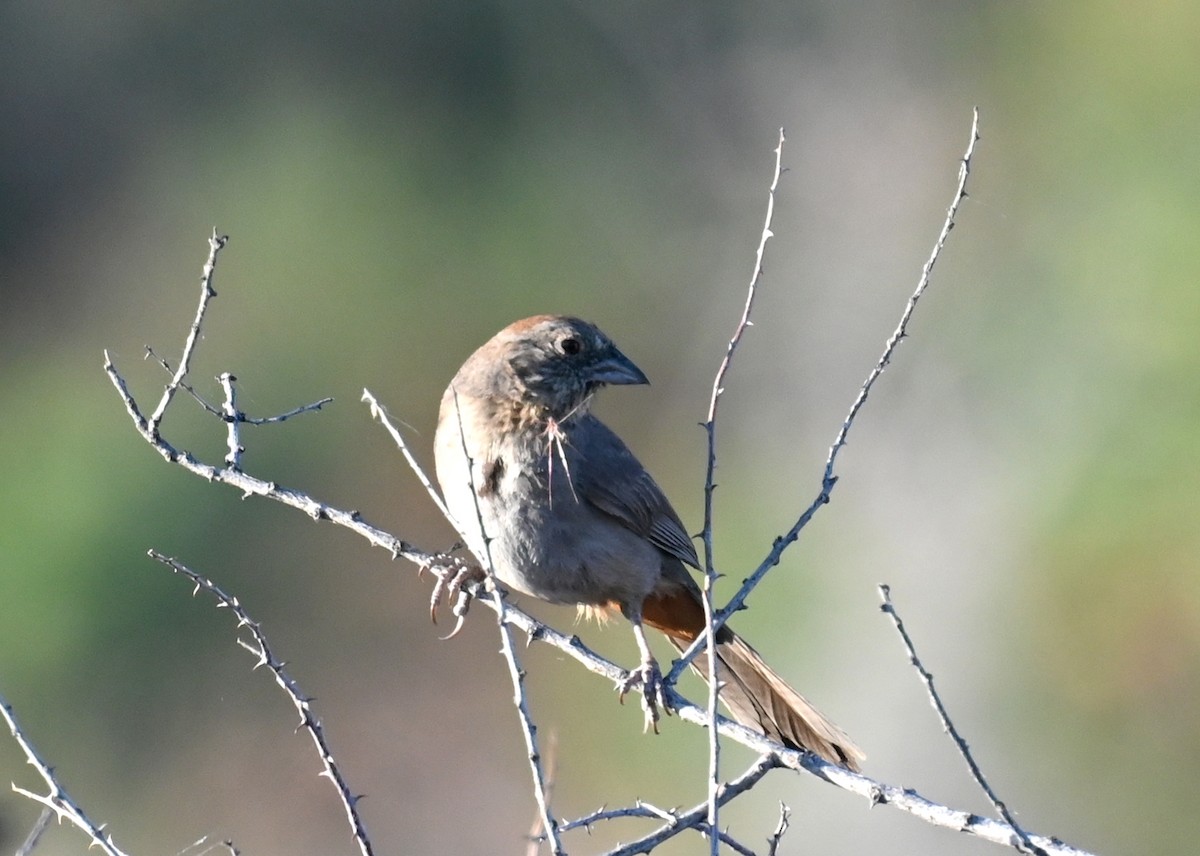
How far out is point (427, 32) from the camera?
17.1m

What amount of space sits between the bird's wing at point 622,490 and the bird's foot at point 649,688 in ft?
2.04

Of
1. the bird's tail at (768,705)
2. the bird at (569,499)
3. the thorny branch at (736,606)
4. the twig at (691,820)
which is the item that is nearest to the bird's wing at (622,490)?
the bird at (569,499)

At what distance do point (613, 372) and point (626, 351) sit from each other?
Answer: 9.86 meters

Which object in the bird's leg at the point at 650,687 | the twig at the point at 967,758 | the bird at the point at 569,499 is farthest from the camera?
the bird at the point at 569,499

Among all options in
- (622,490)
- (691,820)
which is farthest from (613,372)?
(691,820)

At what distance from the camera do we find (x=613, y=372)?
5.09 metres

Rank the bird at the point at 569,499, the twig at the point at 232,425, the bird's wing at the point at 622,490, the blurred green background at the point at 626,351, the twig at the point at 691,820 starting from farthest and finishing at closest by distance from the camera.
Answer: the blurred green background at the point at 626,351 → the bird's wing at the point at 622,490 → the bird at the point at 569,499 → the twig at the point at 232,425 → the twig at the point at 691,820

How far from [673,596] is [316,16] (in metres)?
13.6

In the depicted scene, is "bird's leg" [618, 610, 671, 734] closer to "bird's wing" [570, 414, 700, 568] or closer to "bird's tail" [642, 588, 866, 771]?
"bird's tail" [642, 588, 866, 771]

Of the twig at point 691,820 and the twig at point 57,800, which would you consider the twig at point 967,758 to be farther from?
the twig at point 57,800

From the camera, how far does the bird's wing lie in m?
5.19

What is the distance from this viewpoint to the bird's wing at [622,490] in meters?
5.19

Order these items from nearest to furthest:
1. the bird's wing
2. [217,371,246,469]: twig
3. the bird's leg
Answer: [217,371,246,469]: twig < the bird's leg < the bird's wing

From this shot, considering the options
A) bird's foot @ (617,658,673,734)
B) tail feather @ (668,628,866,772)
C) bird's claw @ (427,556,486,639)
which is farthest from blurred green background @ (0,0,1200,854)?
bird's foot @ (617,658,673,734)
